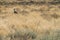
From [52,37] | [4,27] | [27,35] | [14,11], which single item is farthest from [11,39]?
[14,11]

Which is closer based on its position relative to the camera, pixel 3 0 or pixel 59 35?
pixel 59 35

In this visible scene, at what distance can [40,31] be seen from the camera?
11961mm

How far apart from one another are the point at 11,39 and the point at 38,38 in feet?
3.68

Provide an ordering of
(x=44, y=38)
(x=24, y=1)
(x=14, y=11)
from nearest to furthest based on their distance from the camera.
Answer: (x=44, y=38) < (x=14, y=11) < (x=24, y=1)

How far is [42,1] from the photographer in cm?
2620

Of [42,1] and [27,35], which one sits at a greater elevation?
[27,35]

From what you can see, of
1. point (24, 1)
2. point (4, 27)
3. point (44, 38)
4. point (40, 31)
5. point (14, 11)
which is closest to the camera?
point (44, 38)

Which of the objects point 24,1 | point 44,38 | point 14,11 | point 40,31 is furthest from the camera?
point 24,1

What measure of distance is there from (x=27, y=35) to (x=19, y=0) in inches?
634

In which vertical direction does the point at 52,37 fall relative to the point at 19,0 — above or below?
above

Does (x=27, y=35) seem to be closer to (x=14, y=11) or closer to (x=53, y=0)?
(x=14, y=11)

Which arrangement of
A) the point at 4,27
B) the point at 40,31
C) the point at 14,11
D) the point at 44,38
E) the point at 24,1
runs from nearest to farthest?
the point at 44,38, the point at 40,31, the point at 4,27, the point at 14,11, the point at 24,1

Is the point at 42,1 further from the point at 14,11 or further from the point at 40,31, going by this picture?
the point at 40,31

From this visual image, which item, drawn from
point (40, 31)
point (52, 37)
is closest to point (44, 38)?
point (52, 37)
